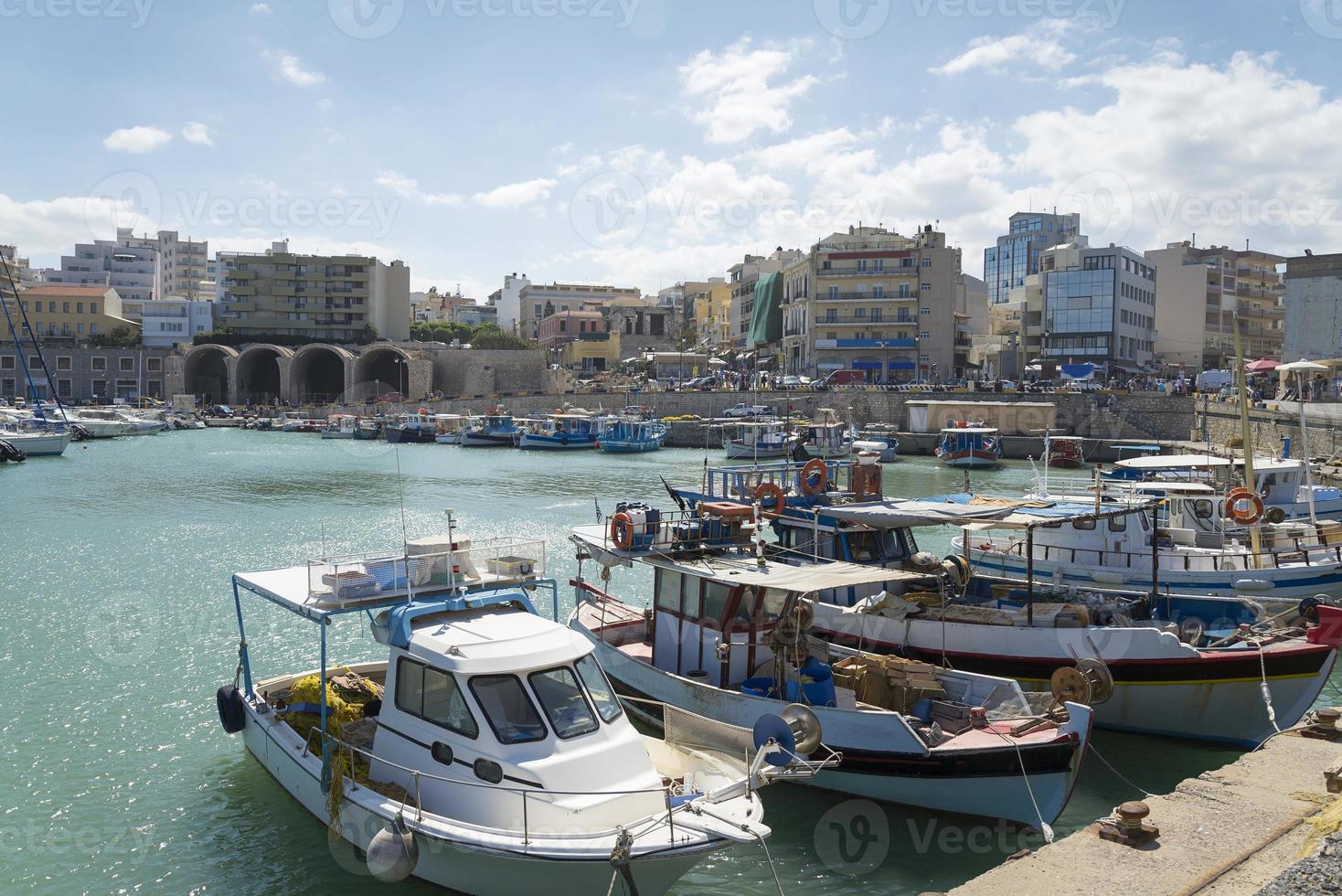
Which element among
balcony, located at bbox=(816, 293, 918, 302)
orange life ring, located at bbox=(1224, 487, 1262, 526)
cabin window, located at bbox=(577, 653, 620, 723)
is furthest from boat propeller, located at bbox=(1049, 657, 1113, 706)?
balcony, located at bbox=(816, 293, 918, 302)

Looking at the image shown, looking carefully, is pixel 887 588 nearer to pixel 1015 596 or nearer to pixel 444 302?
pixel 1015 596

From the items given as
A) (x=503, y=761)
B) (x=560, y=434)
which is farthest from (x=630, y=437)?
(x=503, y=761)

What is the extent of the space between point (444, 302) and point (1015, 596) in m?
146

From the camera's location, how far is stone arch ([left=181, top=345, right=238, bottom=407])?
93188 mm

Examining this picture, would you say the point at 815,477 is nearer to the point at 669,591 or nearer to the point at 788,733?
the point at 669,591

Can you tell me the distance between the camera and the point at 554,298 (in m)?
130

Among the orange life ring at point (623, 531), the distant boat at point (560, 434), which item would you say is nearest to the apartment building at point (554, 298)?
the distant boat at point (560, 434)

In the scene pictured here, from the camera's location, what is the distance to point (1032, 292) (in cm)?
7862

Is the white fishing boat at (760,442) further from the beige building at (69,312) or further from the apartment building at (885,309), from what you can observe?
the beige building at (69,312)

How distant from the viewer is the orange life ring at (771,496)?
A: 15594 mm

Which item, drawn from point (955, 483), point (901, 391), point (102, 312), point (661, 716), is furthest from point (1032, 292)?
point (102, 312)

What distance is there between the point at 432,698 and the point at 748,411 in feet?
191

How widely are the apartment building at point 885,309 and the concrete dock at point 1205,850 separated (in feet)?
217

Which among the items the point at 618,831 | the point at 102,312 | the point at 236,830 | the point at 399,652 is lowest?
the point at 236,830
